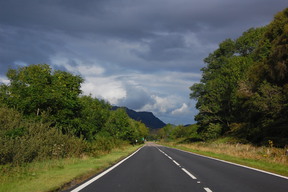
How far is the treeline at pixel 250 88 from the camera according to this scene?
2683 centimetres

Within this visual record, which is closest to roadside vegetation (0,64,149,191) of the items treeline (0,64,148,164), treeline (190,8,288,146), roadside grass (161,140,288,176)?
treeline (0,64,148,164)

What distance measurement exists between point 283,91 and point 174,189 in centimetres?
2319

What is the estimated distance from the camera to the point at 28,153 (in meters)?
12.5

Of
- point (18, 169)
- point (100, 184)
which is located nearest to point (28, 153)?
point (18, 169)

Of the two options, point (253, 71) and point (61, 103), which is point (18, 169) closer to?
point (61, 103)

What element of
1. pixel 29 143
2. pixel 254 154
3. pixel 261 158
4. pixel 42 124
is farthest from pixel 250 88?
pixel 29 143

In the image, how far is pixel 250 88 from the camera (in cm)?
3288

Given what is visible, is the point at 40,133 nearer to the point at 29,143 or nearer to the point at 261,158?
the point at 29,143

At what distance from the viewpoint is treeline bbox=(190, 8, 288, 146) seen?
26828mm

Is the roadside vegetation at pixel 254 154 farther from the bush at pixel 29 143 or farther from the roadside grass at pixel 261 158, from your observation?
the bush at pixel 29 143

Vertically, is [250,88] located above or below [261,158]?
above

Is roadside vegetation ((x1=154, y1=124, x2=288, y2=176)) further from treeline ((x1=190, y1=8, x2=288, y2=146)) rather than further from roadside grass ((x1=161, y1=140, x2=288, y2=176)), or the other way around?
treeline ((x1=190, y1=8, x2=288, y2=146))

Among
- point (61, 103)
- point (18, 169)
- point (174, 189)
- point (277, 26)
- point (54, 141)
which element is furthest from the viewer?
point (277, 26)

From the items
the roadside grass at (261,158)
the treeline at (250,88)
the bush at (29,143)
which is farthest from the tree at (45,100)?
the treeline at (250,88)
